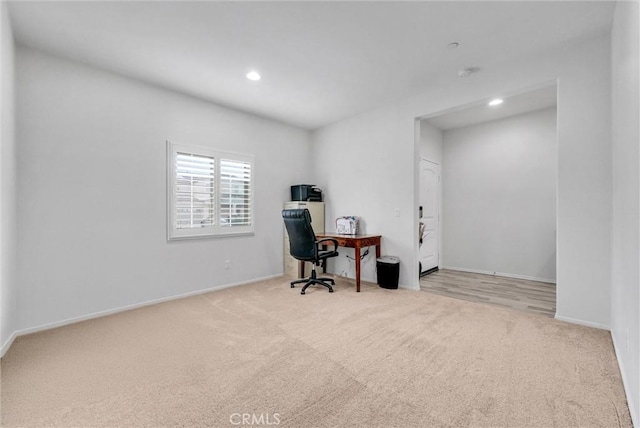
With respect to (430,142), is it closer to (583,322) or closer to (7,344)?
(583,322)

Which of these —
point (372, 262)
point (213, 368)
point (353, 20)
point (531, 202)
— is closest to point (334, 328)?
point (213, 368)

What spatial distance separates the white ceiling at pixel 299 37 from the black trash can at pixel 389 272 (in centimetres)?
240

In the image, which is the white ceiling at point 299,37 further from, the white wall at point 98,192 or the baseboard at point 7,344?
the baseboard at point 7,344

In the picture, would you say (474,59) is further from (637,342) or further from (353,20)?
(637,342)

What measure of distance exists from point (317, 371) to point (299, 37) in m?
2.79

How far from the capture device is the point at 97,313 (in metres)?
2.98

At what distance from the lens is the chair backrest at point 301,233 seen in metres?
3.74

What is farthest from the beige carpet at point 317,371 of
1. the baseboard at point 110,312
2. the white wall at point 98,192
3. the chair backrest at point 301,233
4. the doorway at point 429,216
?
the doorway at point 429,216

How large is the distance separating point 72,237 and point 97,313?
2.80 ft

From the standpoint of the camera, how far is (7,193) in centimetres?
229

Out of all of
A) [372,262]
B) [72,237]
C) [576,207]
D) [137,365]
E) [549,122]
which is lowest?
[137,365]

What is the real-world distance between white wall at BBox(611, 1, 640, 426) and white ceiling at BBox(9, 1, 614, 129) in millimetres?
623

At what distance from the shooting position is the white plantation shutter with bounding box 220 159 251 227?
4.11 meters

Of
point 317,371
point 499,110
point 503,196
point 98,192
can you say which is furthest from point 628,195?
point 98,192
